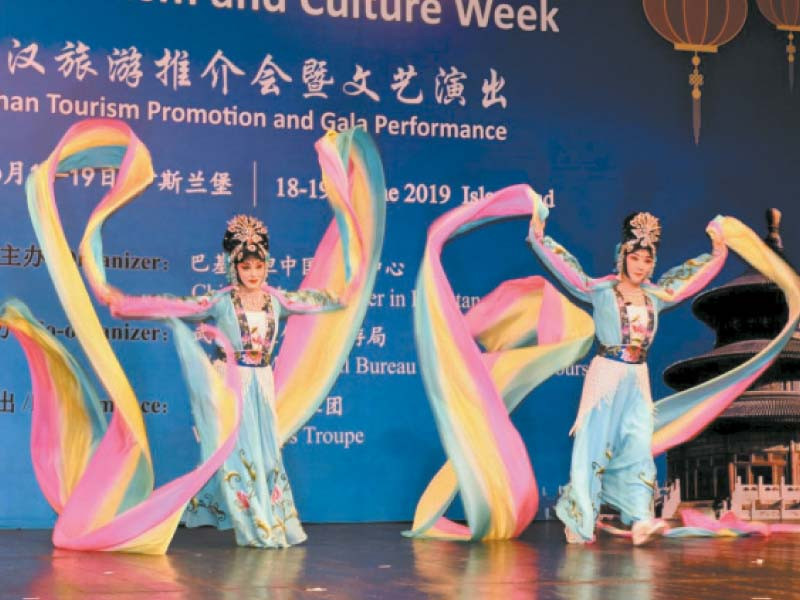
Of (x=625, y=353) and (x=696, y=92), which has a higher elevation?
(x=696, y=92)

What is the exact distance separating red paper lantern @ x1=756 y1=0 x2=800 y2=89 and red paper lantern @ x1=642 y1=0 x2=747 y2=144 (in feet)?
0.47

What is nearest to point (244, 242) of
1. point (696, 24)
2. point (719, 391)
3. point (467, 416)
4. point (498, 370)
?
point (467, 416)

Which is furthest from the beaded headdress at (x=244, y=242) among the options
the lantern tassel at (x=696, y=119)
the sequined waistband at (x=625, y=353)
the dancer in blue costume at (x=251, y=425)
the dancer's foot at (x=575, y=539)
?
the lantern tassel at (x=696, y=119)

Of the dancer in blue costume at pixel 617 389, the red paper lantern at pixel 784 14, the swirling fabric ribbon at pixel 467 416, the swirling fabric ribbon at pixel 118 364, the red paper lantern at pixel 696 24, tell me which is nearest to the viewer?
the swirling fabric ribbon at pixel 118 364

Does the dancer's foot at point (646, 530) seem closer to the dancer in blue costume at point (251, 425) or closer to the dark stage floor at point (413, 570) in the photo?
the dark stage floor at point (413, 570)

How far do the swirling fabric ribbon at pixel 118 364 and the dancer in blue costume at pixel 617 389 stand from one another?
84 cm

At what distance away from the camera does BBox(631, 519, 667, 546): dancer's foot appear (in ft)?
17.7

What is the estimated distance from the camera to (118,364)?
5508 millimetres

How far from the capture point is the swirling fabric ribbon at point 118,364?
5.26 metres

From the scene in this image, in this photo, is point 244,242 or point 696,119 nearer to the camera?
point 244,242

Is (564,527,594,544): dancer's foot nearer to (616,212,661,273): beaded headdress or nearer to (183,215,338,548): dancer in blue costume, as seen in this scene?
(183,215,338,548): dancer in blue costume

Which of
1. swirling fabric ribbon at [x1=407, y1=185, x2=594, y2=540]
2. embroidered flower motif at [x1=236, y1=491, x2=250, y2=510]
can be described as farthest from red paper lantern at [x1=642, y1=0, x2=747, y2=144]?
embroidered flower motif at [x1=236, y1=491, x2=250, y2=510]

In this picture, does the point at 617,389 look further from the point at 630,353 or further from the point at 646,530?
the point at 646,530

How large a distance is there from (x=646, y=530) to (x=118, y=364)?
2.13m
